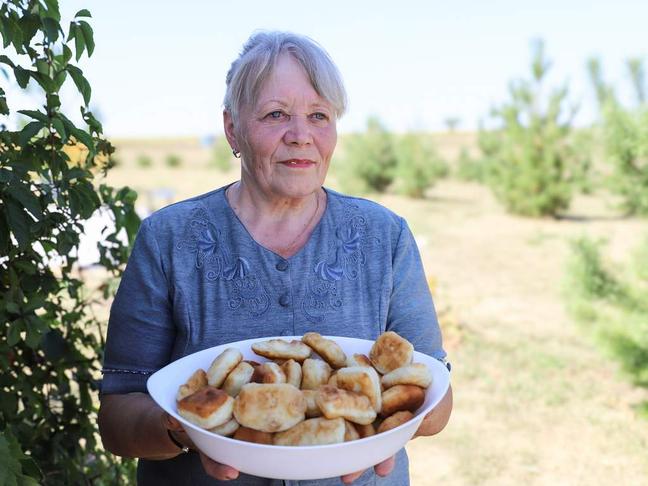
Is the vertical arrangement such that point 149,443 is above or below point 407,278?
below

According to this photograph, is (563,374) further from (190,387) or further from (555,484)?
(190,387)

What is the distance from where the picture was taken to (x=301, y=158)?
1.65 m

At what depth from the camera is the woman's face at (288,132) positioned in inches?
64.6

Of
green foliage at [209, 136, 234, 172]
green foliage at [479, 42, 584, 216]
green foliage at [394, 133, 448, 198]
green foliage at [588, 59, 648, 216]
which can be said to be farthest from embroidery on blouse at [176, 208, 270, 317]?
green foliage at [209, 136, 234, 172]

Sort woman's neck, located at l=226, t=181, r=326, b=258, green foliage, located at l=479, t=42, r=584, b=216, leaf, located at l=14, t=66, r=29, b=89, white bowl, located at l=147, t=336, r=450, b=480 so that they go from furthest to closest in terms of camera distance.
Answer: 1. green foliage, located at l=479, t=42, r=584, b=216
2. woman's neck, located at l=226, t=181, r=326, b=258
3. leaf, located at l=14, t=66, r=29, b=89
4. white bowl, located at l=147, t=336, r=450, b=480

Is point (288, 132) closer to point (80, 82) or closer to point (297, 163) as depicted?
point (297, 163)

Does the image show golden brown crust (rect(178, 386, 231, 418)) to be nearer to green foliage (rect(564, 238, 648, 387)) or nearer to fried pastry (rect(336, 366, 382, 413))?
fried pastry (rect(336, 366, 382, 413))

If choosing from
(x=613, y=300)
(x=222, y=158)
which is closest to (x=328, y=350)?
(x=613, y=300)

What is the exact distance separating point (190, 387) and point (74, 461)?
1163 millimetres

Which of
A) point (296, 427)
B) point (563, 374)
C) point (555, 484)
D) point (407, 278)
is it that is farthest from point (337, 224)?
point (563, 374)

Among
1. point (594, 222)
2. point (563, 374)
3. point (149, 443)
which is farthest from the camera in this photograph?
point (594, 222)

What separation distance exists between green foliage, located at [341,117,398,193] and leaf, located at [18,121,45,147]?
660 inches

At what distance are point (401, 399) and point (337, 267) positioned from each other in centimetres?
57

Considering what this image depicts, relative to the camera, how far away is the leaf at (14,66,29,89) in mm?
1531
